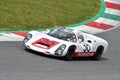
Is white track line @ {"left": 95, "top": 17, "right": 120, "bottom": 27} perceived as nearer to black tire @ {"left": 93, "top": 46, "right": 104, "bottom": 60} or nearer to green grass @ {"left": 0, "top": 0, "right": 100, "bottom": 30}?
green grass @ {"left": 0, "top": 0, "right": 100, "bottom": 30}

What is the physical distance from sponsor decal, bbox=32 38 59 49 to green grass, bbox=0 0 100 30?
4.35m

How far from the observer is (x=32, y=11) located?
80.6 feet

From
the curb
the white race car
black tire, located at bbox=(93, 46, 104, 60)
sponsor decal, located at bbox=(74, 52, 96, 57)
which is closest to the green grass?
the curb

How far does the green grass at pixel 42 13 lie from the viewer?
22.4 m

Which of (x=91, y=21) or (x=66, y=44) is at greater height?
(x=66, y=44)

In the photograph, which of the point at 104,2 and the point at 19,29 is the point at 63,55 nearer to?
the point at 19,29

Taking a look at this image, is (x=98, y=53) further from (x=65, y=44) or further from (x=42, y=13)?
(x=42, y=13)

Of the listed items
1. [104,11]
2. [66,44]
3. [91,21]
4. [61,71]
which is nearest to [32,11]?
[91,21]

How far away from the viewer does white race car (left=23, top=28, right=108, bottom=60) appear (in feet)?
55.4

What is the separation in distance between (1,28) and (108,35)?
5.21 metres

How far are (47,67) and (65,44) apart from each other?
1.92 metres

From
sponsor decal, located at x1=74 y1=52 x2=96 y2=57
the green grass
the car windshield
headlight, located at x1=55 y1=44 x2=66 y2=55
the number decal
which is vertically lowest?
the green grass

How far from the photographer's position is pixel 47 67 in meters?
15.3

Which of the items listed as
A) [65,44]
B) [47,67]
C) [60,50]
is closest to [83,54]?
[65,44]
